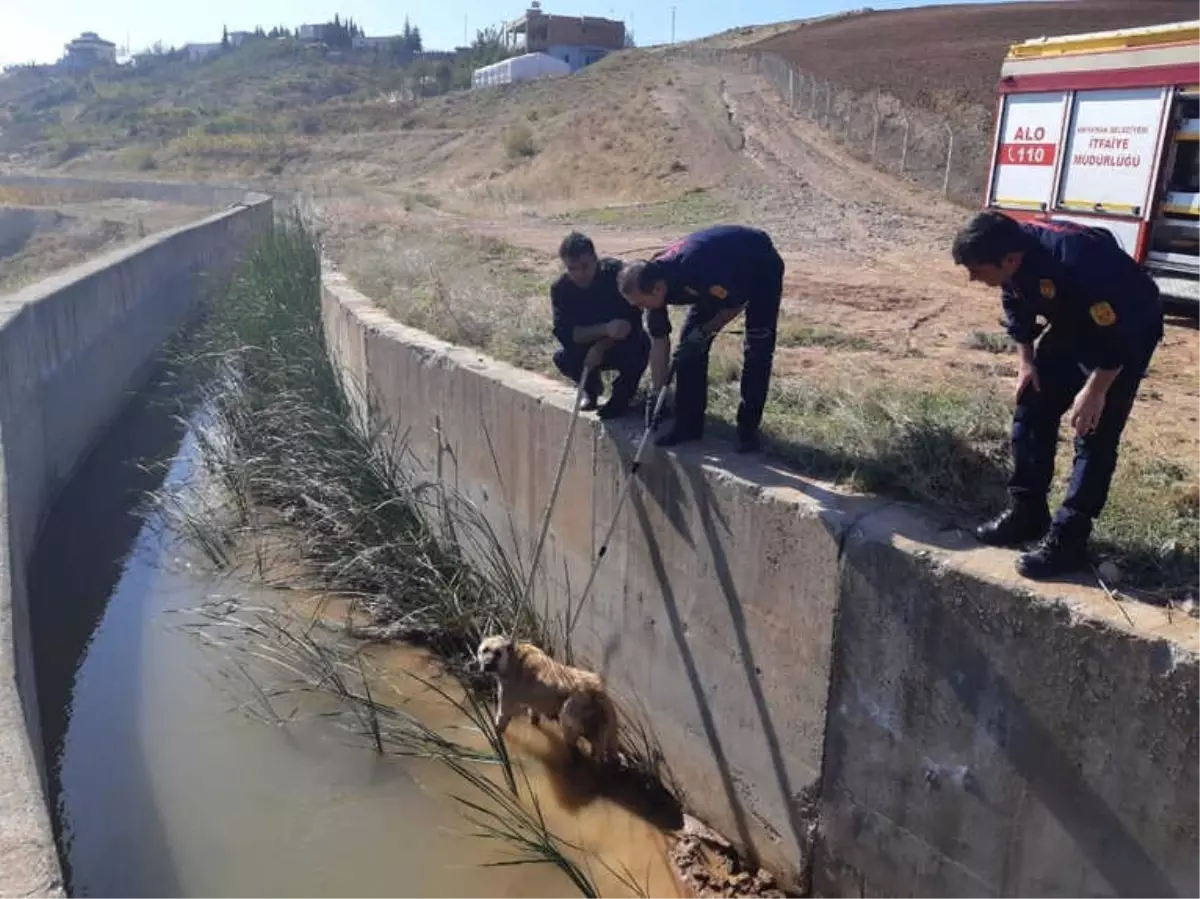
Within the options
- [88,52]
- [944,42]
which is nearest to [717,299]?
[944,42]

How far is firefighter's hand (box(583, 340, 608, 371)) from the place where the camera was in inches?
223

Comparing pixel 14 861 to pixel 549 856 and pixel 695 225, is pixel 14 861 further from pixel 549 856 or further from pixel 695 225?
pixel 695 225

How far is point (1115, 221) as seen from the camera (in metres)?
11.0

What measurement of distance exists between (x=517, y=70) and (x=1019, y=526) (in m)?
74.2

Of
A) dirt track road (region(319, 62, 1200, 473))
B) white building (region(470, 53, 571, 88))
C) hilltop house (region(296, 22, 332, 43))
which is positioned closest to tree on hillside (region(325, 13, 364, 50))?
hilltop house (region(296, 22, 332, 43))

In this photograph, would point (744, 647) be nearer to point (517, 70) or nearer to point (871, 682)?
point (871, 682)

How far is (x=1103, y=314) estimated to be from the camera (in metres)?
3.46

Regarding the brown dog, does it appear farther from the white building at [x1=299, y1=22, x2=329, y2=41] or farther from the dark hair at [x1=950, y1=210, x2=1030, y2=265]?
the white building at [x1=299, y1=22, x2=329, y2=41]

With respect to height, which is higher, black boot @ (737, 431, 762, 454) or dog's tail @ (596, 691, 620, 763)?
black boot @ (737, 431, 762, 454)

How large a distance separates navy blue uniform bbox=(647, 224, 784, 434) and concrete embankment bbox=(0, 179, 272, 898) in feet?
10.9

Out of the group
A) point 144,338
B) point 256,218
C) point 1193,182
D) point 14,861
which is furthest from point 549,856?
point 256,218

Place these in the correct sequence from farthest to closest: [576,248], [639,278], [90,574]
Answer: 1. [90,574]
2. [576,248]
3. [639,278]

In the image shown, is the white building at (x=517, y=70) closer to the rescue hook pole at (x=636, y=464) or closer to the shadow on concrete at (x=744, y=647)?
the rescue hook pole at (x=636, y=464)

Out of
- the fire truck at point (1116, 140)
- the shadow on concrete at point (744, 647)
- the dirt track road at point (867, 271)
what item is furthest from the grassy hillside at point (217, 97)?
the shadow on concrete at point (744, 647)
